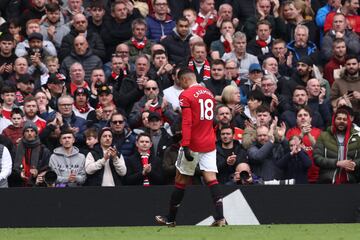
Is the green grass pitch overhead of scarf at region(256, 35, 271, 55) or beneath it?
beneath

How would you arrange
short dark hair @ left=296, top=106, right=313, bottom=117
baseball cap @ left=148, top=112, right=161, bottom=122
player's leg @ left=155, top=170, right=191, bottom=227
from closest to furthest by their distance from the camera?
player's leg @ left=155, top=170, right=191, bottom=227 → baseball cap @ left=148, top=112, right=161, bottom=122 → short dark hair @ left=296, top=106, right=313, bottom=117

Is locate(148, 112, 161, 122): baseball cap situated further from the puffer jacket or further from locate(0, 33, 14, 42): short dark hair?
locate(0, 33, 14, 42): short dark hair

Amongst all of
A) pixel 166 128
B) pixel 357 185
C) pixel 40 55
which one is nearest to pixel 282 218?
pixel 357 185

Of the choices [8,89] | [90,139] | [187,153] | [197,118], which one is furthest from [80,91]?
→ [187,153]

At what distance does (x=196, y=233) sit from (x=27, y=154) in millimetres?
4246

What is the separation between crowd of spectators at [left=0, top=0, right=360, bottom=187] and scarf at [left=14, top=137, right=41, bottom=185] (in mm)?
15

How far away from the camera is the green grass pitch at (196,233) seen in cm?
1439

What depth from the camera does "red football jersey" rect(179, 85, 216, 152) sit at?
609 inches

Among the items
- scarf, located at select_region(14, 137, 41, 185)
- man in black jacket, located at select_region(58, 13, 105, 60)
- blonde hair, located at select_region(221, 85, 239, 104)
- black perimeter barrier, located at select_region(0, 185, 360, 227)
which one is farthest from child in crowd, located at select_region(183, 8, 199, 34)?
black perimeter barrier, located at select_region(0, 185, 360, 227)

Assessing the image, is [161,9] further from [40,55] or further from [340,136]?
[340,136]

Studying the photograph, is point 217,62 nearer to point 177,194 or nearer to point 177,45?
point 177,45

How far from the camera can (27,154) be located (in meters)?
18.3

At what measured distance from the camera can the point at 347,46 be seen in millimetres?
21828

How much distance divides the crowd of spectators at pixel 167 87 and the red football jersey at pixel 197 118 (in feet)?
0.36
